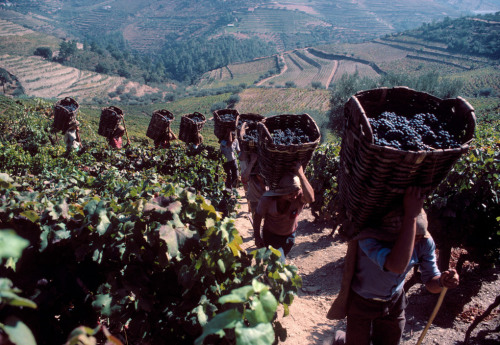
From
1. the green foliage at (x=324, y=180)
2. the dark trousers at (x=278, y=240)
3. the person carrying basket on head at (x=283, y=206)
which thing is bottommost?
the green foliage at (x=324, y=180)

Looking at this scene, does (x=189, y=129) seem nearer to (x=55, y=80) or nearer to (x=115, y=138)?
(x=115, y=138)

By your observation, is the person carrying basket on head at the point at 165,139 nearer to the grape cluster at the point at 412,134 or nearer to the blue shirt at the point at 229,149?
the blue shirt at the point at 229,149

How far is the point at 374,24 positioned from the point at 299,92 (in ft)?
400

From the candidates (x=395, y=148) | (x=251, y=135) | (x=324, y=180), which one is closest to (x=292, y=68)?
(x=324, y=180)

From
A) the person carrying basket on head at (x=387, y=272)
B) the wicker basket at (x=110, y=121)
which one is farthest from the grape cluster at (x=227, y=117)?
the person carrying basket on head at (x=387, y=272)

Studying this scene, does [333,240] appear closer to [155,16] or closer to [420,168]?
[420,168]

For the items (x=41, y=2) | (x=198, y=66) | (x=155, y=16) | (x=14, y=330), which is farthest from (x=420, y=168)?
(x=41, y=2)

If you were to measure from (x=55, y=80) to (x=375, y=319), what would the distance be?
90.5m

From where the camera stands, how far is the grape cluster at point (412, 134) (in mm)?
1705

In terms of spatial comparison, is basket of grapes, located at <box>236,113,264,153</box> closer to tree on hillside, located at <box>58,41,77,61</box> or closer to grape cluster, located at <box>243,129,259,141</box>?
grape cluster, located at <box>243,129,259,141</box>

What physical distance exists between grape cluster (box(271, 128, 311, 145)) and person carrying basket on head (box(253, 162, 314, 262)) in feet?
0.96

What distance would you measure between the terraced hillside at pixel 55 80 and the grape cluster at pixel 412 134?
78.8 meters

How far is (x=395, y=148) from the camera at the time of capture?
1.64m

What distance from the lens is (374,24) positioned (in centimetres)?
15988
